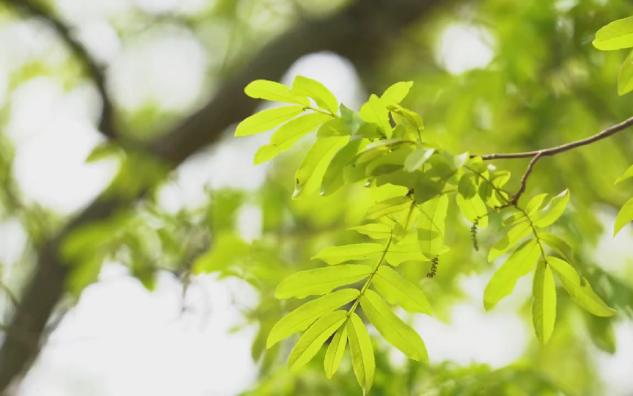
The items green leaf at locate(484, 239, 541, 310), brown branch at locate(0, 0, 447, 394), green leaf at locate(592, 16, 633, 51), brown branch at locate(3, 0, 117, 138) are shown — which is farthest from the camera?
brown branch at locate(3, 0, 117, 138)

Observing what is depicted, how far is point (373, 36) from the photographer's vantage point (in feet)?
14.3

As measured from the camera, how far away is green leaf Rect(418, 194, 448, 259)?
1.20 m

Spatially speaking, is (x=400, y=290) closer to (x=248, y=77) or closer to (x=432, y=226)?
(x=432, y=226)

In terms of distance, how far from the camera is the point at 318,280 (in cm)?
130

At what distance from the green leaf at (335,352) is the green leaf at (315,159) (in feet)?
0.81

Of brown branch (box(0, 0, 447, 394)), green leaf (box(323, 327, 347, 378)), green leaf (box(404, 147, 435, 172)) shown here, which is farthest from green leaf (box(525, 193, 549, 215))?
brown branch (box(0, 0, 447, 394))

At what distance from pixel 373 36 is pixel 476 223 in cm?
325

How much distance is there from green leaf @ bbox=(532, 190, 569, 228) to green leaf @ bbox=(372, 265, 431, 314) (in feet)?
0.72

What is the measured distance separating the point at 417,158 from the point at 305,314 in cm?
36

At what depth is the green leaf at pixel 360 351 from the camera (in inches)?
51.9

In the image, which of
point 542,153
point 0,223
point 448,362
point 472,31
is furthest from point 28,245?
point 542,153

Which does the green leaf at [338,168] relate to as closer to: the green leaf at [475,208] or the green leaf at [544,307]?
the green leaf at [475,208]

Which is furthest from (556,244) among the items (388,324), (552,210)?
(388,324)

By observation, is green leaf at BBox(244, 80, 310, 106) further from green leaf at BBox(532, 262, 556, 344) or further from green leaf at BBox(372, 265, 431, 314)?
green leaf at BBox(532, 262, 556, 344)
